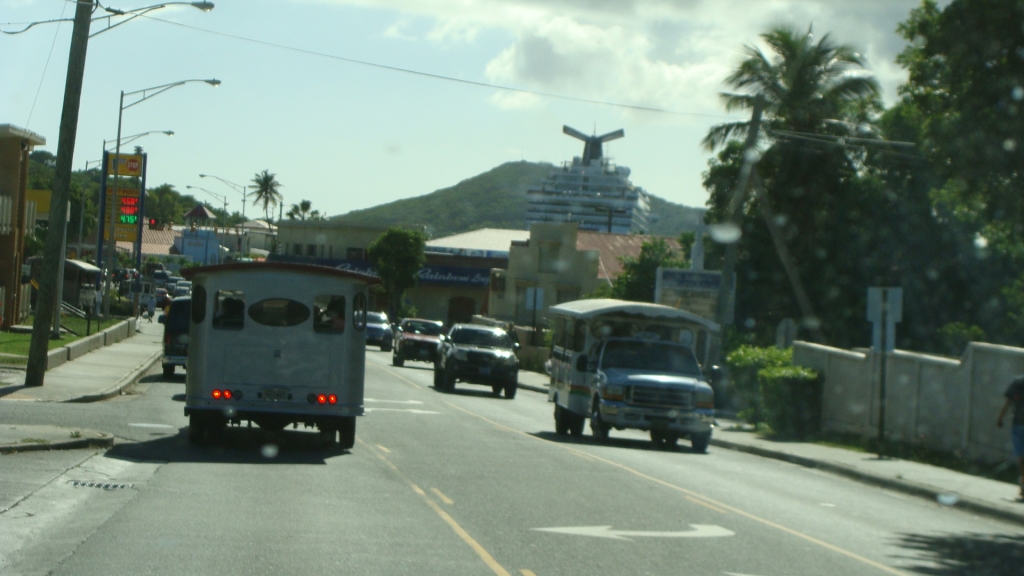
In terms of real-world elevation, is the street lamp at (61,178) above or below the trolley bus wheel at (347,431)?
above

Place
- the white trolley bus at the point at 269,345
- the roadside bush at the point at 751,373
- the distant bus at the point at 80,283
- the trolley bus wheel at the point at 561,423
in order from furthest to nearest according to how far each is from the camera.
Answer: the distant bus at the point at 80,283, the roadside bush at the point at 751,373, the trolley bus wheel at the point at 561,423, the white trolley bus at the point at 269,345

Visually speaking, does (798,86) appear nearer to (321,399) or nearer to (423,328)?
(423,328)

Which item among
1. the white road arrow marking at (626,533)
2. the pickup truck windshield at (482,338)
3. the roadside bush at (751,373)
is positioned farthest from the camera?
the pickup truck windshield at (482,338)

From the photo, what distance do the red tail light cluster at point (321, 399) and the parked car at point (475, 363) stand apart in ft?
51.5

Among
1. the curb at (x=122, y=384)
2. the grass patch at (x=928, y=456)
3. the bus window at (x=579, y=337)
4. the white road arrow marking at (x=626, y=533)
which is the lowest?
the curb at (x=122, y=384)

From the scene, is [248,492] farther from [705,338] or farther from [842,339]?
[842,339]

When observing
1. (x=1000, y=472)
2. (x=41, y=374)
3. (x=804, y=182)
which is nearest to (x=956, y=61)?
(x=1000, y=472)

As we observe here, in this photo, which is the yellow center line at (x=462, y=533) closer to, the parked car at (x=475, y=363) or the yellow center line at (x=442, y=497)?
the yellow center line at (x=442, y=497)

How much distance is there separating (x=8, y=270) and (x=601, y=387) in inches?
1272

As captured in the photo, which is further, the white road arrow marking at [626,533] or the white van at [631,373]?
the white van at [631,373]

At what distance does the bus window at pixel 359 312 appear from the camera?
16.3 meters

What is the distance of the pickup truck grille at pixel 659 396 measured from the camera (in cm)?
1953

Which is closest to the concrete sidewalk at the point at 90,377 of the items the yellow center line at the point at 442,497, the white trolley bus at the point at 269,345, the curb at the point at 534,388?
the white trolley bus at the point at 269,345

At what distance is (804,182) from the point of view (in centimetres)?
3900
